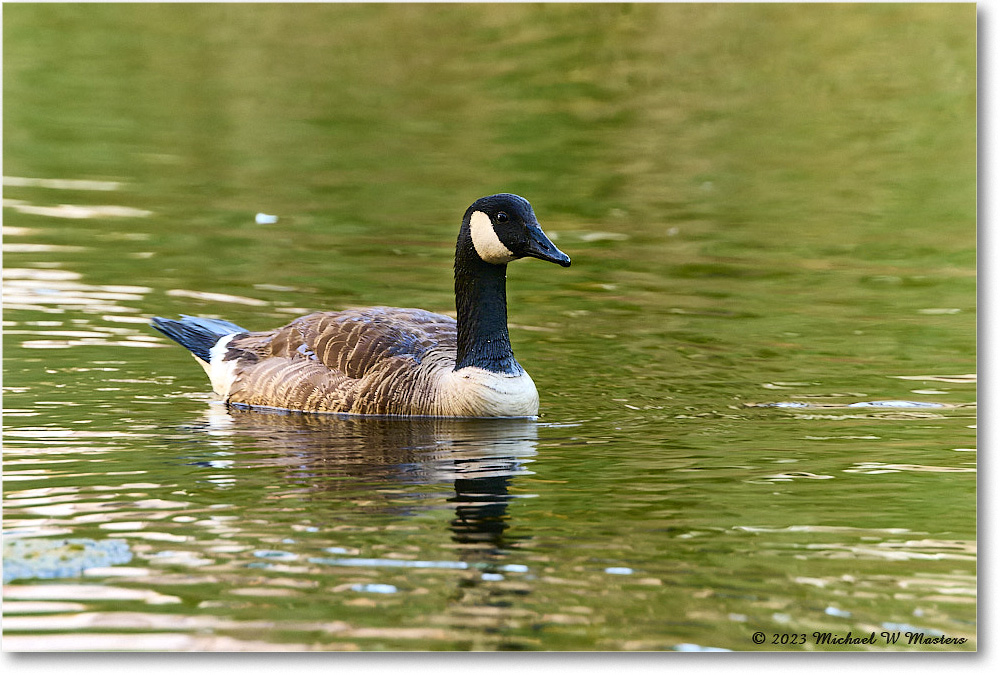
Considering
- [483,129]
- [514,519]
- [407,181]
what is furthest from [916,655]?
[483,129]

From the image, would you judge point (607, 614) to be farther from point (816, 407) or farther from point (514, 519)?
point (816, 407)

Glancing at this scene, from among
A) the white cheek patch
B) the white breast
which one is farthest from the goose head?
the white breast

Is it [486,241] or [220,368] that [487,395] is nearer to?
[486,241]

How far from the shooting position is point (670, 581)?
300 inches

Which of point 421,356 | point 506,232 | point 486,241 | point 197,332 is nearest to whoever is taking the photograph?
point 506,232

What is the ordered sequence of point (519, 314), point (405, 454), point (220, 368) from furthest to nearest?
1. point (519, 314)
2. point (220, 368)
3. point (405, 454)

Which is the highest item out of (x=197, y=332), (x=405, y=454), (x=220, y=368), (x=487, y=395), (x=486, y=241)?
(x=486, y=241)

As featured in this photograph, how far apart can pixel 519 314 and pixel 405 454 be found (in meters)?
4.24

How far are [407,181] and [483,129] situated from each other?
8.84 feet

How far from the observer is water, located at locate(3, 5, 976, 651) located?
7473 mm

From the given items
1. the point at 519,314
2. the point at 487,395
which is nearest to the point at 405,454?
the point at 487,395

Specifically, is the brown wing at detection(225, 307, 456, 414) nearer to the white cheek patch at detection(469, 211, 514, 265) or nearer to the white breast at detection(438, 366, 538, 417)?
the white breast at detection(438, 366, 538, 417)

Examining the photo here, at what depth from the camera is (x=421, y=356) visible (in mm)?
11617

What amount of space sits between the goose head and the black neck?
114 mm
